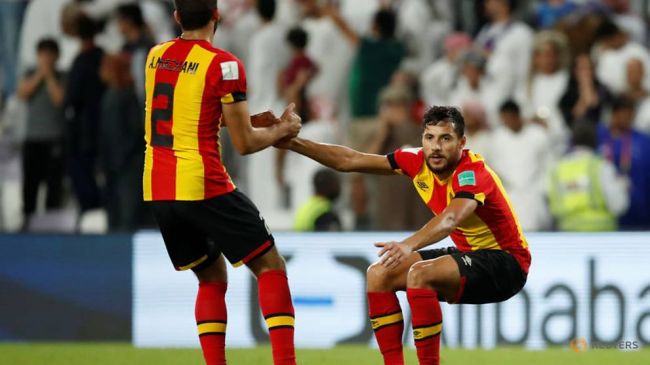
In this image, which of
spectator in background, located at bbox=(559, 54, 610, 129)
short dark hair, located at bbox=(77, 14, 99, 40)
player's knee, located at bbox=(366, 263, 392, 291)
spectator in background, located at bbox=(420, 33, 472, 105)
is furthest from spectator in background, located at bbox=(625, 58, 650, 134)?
player's knee, located at bbox=(366, 263, 392, 291)

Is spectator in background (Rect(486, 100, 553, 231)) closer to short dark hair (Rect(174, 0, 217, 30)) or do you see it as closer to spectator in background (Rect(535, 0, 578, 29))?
spectator in background (Rect(535, 0, 578, 29))

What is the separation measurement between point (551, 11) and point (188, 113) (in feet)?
23.0

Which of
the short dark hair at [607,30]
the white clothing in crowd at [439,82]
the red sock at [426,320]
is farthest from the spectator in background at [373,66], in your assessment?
the red sock at [426,320]

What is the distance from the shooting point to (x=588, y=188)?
1143 cm

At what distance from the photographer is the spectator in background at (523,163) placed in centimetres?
1205

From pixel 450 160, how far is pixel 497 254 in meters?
0.60

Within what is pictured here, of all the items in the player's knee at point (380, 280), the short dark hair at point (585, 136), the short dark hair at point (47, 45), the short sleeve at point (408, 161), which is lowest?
the player's knee at point (380, 280)

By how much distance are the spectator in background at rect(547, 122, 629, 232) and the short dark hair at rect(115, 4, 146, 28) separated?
4347mm

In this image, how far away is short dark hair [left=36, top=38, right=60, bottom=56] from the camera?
12961 millimetres

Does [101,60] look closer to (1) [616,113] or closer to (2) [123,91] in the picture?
(2) [123,91]

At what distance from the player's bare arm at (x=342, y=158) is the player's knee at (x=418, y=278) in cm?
82

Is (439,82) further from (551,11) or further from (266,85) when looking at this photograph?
(266,85)

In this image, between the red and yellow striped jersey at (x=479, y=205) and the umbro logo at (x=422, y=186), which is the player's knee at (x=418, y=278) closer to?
the red and yellow striped jersey at (x=479, y=205)

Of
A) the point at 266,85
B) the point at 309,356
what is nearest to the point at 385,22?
the point at 266,85
